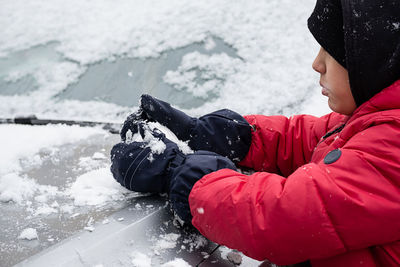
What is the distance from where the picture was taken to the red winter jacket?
942mm

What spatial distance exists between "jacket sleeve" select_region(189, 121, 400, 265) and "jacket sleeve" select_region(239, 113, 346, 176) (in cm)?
60

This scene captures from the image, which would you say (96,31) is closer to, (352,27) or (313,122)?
(313,122)

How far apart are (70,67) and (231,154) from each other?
163 cm

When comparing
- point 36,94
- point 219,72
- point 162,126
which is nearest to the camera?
point 162,126

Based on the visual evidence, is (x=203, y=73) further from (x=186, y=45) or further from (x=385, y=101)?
(x=385, y=101)

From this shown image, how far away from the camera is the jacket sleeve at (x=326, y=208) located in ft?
3.08

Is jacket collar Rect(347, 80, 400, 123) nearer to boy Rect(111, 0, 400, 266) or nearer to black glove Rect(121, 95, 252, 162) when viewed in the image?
boy Rect(111, 0, 400, 266)

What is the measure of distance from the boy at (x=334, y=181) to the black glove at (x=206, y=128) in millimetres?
304

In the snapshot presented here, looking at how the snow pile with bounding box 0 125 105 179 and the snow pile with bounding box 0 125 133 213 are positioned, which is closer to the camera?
the snow pile with bounding box 0 125 133 213

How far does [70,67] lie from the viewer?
2.77 metres

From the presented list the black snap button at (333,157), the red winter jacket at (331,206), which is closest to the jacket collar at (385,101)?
the red winter jacket at (331,206)

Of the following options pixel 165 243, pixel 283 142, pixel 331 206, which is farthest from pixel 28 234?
pixel 283 142

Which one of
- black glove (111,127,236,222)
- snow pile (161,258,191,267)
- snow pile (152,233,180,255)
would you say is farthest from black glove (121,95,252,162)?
snow pile (161,258,191,267)

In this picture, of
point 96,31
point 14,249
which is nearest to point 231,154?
point 14,249
